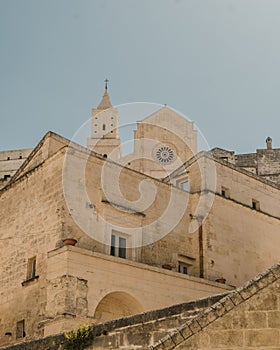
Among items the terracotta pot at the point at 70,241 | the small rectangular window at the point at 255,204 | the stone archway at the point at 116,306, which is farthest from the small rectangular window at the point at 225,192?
the terracotta pot at the point at 70,241

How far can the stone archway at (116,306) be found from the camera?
18.2 meters

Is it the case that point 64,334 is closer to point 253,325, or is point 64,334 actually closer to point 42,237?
point 253,325

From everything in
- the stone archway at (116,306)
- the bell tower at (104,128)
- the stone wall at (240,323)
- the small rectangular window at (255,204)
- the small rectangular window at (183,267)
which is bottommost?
the stone wall at (240,323)

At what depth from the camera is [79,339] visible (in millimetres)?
9469

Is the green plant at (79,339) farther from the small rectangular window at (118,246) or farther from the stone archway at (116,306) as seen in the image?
the small rectangular window at (118,246)

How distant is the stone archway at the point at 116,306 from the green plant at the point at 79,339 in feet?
27.6

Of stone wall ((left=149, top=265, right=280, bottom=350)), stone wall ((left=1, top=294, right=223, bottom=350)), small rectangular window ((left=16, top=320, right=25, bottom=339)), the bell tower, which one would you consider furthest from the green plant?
the bell tower

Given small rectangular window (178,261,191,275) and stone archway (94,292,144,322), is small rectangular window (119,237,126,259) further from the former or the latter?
small rectangular window (178,261,191,275)

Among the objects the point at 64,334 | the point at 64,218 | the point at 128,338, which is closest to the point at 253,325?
the point at 128,338

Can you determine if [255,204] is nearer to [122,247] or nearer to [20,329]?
[122,247]

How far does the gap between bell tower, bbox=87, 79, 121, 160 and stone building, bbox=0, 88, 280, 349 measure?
47210 millimetres

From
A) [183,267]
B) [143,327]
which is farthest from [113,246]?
[143,327]

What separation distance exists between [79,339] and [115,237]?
10.6 meters

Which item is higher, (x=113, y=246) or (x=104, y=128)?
(x=104, y=128)
